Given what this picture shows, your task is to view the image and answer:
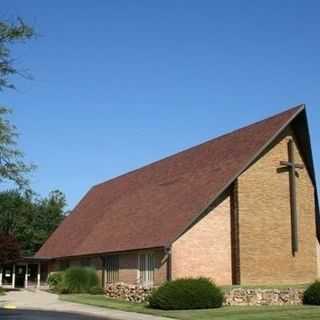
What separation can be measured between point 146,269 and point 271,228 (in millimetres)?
7293

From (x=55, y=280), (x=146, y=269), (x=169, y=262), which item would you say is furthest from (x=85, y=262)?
(x=169, y=262)

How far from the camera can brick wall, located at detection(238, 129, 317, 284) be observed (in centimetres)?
3588

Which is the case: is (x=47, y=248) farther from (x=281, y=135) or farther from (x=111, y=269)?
(x=281, y=135)

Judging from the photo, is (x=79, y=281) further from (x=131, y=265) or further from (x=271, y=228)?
(x=271, y=228)

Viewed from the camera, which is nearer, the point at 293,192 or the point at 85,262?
the point at 293,192

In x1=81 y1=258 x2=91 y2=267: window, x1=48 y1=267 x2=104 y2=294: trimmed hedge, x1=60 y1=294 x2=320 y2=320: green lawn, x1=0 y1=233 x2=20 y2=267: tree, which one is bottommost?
x1=60 y1=294 x2=320 y2=320: green lawn

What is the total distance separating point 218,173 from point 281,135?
13.9ft

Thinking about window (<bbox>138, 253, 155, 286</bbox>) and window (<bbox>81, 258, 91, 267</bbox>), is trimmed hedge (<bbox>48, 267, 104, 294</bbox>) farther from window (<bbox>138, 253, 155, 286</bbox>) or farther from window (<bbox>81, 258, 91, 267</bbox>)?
window (<bbox>138, 253, 155, 286</bbox>)

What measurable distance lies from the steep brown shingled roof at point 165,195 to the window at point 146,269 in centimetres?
86

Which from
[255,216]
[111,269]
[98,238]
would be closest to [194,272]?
[255,216]

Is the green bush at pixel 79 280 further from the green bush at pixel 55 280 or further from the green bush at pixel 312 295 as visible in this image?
the green bush at pixel 312 295

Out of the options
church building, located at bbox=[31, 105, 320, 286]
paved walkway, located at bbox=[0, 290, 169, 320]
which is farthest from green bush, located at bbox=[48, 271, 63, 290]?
paved walkway, located at bbox=[0, 290, 169, 320]

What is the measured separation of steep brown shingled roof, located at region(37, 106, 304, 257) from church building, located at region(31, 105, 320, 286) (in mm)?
87

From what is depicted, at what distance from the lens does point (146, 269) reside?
36844 millimetres
